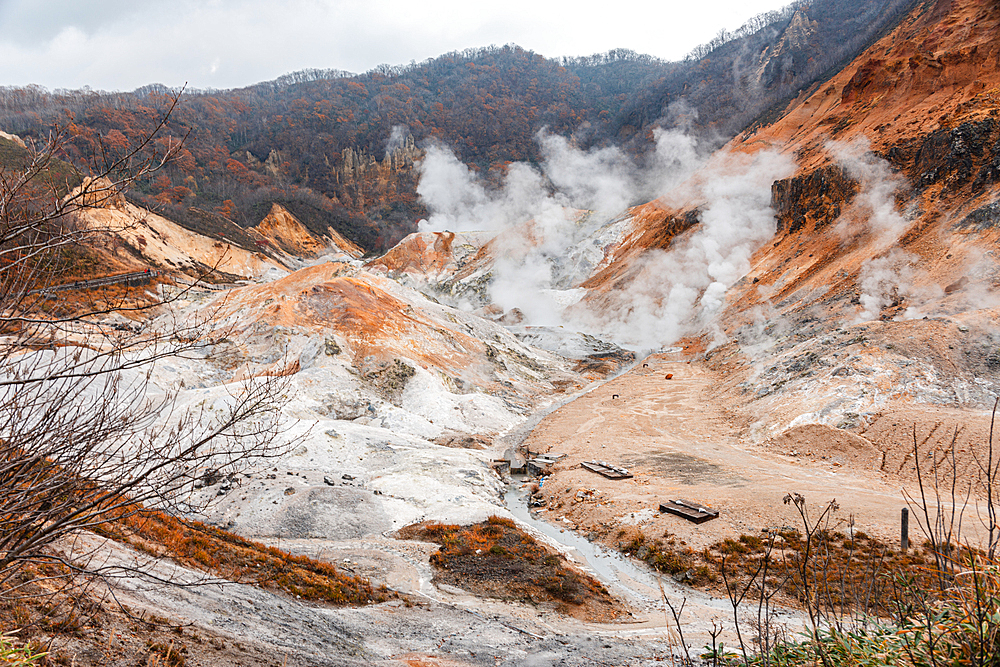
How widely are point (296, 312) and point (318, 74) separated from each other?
168m

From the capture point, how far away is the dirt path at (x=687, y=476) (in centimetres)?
1507

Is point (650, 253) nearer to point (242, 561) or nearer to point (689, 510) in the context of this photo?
point (689, 510)

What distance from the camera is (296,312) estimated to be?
32.4 metres

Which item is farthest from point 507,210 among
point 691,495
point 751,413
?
point 691,495

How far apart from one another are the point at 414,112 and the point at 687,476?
142 metres

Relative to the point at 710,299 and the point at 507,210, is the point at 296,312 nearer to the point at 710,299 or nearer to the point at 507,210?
the point at 710,299

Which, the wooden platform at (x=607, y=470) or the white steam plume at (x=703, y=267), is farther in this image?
the white steam plume at (x=703, y=267)

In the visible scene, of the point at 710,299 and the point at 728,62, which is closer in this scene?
the point at 710,299

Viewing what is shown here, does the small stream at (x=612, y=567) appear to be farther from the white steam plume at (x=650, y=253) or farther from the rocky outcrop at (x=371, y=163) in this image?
the rocky outcrop at (x=371, y=163)

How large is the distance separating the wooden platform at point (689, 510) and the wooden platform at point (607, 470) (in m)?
2.77

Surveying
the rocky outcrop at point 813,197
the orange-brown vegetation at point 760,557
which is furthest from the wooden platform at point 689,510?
the rocky outcrop at point 813,197

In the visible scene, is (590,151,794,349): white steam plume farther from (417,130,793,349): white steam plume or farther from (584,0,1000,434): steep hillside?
(584,0,1000,434): steep hillside

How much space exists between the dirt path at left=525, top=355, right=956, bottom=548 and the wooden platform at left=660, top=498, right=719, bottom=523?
0.21 meters

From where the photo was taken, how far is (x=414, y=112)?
5556 inches
